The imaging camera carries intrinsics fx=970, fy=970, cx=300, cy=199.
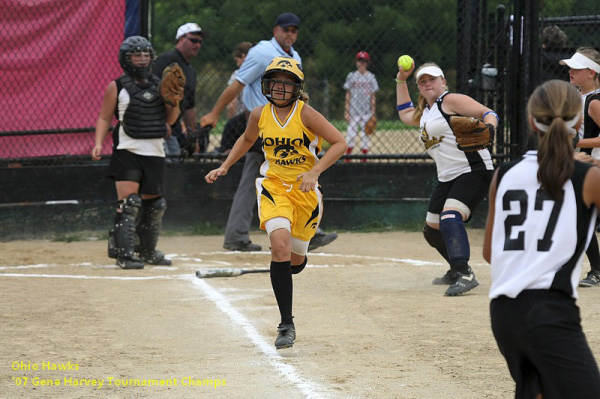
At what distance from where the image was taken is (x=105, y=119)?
28.8ft

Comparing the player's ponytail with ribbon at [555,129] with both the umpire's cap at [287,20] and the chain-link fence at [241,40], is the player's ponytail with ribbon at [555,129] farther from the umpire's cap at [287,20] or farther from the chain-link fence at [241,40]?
the chain-link fence at [241,40]

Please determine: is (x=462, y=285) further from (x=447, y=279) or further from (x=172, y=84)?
(x=172, y=84)

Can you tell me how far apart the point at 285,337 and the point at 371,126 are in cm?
851

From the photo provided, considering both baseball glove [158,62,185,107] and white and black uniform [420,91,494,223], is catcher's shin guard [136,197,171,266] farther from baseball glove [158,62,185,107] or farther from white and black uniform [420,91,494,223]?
white and black uniform [420,91,494,223]

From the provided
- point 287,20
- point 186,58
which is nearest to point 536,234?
point 287,20

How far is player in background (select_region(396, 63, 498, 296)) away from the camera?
7297 millimetres

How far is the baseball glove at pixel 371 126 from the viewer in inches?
535

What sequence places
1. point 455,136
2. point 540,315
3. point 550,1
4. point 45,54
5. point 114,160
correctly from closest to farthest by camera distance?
point 540,315 < point 455,136 < point 114,160 < point 45,54 < point 550,1

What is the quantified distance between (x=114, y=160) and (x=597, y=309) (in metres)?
4.39

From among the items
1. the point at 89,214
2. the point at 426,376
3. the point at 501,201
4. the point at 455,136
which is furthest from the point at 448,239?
the point at 89,214

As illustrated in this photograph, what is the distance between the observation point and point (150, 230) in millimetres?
8812

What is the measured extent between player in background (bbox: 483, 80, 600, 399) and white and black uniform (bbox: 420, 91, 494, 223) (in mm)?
3921

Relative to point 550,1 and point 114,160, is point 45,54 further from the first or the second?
point 550,1

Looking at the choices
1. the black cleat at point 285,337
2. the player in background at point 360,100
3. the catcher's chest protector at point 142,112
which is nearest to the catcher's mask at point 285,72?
the black cleat at point 285,337
